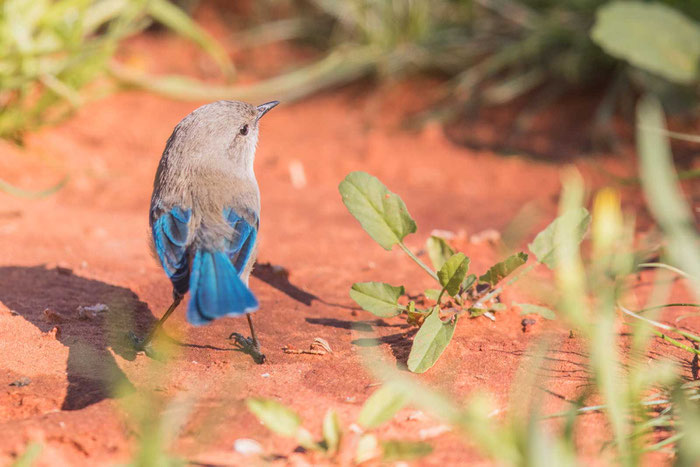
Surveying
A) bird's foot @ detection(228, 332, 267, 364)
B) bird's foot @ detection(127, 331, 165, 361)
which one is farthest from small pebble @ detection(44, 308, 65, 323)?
bird's foot @ detection(228, 332, 267, 364)

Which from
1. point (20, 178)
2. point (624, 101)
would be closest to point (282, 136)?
point (20, 178)

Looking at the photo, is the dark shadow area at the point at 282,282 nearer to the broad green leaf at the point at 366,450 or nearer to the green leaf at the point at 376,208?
the green leaf at the point at 376,208

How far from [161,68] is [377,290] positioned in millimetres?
6563

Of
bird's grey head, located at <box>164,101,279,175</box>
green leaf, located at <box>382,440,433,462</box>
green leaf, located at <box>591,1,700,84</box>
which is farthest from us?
green leaf, located at <box>591,1,700,84</box>

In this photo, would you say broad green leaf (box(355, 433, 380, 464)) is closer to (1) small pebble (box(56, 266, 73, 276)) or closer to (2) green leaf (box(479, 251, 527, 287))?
(2) green leaf (box(479, 251, 527, 287))

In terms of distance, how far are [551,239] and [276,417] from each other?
4.96 feet

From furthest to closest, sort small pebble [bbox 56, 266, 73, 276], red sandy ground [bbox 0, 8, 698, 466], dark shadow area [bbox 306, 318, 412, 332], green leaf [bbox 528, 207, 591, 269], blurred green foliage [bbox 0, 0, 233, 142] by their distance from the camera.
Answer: blurred green foliage [bbox 0, 0, 233, 142] < small pebble [bbox 56, 266, 73, 276] < dark shadow area [bbox 306, 318, 412, 332] < green leaf [bbox 528, 207, 591, 269] < red sandy ground [bbox 0, 8, 698, 466]

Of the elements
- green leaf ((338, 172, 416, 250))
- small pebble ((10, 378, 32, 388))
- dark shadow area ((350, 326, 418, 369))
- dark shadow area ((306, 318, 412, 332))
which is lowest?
dark shadow area ((306, 318, 412, 332))

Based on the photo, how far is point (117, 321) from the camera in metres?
3.23

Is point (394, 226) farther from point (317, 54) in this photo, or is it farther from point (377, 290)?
point (317, 54)

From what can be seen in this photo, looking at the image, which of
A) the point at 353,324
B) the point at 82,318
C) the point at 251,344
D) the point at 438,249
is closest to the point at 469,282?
the point at 438,249

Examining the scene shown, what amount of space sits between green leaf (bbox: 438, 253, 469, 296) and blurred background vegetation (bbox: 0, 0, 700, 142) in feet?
8.48

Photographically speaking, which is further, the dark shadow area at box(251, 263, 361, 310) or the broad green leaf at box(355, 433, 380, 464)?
the dark shadow area at box(251, 263, 361, 310)

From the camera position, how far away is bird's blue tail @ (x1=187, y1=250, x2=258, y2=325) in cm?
248
